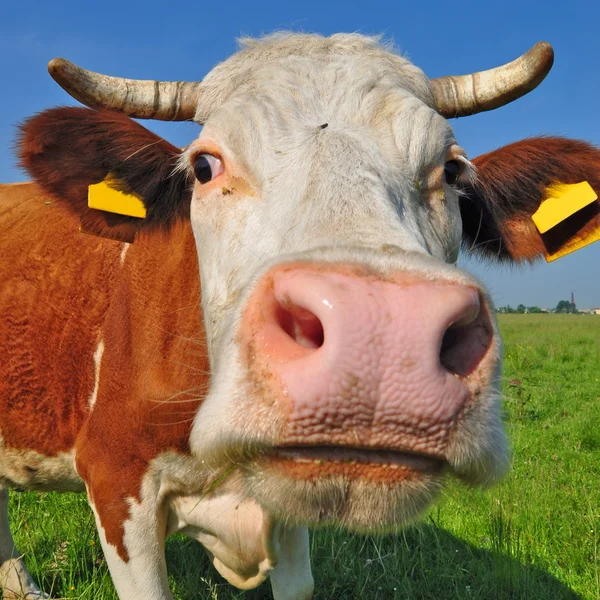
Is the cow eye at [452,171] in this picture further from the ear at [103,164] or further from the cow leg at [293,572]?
the cow leg at [293,572]

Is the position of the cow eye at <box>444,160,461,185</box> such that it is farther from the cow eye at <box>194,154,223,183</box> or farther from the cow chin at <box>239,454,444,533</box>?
the cow chin at <box>239,454,444,533</box>

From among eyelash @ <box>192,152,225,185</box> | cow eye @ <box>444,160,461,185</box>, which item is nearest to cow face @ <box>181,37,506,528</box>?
eyelash @ <box>192,152,225,185</box>

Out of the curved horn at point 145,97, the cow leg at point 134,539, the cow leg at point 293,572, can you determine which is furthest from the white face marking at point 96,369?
the cow leg at point 293,572

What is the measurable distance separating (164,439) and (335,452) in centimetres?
174

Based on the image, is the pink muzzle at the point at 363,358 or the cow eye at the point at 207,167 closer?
the pink muzzle at the point at 363,358

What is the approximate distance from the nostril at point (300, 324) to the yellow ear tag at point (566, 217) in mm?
2275

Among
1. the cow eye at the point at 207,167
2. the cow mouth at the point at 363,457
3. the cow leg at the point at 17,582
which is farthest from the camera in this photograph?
the cow leg at the point at 17,582

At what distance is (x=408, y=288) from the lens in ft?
5.34

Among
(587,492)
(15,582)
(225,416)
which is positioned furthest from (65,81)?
(587,492)

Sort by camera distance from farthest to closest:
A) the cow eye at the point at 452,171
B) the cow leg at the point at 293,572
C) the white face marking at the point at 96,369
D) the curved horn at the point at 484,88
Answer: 1. the cow leg at the point at 293,572
2. the white face marking at the point at 96,369
3. the curved horn at the point at 484,88
4. the cow eye at the point at 452,171

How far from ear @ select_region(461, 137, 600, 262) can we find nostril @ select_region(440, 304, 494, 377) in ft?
5.29

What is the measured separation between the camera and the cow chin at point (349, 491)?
1.68 m

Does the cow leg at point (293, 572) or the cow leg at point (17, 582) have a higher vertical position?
the cow leg at point (293, 572)

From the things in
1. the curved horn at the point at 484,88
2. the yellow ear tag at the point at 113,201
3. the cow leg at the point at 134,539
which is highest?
the curved horn at the point at 484,88
